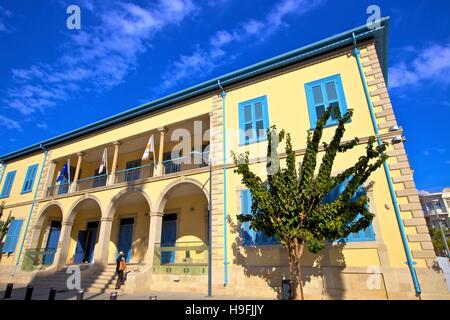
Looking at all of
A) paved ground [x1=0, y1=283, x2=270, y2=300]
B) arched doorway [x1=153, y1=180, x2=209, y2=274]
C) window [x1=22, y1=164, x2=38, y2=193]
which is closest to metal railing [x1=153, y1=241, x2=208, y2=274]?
arched doorway [x1=153, y1=180, x2=209, y2=274]

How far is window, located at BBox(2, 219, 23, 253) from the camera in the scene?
16.5m

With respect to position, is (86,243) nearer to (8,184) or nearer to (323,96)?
(8,184)

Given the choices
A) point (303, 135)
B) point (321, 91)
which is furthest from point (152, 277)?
point (321, 91)

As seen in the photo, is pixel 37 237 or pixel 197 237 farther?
pixel 37 237

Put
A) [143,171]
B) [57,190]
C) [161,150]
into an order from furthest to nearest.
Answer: [57,190] < [143,171] < [161,150]

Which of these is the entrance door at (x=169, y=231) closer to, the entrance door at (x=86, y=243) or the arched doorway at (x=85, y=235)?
the arched doorway at (x=85, y=235)

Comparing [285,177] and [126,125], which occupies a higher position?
[126,125]

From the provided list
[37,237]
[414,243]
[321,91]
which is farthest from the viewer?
[37,237]

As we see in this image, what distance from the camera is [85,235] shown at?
57.6 feet

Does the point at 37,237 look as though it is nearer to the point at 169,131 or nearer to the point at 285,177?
the point at 169,131

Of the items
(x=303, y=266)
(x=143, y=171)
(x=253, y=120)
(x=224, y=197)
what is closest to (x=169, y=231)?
(x=143, y=171)

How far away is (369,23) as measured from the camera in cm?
924

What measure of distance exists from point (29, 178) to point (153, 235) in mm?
13017

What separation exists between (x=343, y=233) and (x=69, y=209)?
14919 millimetres
